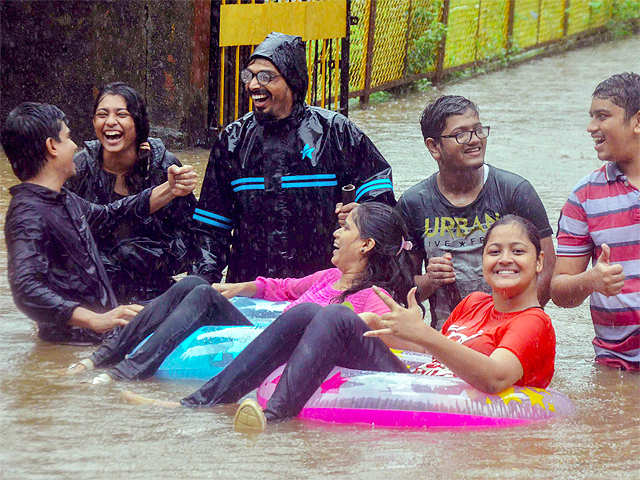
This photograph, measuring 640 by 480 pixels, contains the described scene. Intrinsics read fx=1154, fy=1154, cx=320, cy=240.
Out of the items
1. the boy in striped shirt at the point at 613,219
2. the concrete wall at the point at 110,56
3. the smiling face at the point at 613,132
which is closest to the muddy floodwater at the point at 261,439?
the boy in striped shirt at the point at 613,219

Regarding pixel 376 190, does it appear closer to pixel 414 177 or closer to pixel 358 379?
pixel 358 379

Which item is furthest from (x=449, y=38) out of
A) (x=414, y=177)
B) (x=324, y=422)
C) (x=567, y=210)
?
(x=324, y=422)

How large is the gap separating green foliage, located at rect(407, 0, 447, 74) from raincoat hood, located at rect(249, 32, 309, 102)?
11.3 m

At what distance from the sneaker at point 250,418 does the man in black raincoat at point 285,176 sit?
1.82 m

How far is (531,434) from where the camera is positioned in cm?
486

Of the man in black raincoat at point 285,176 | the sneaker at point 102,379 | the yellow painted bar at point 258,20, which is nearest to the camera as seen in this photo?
the sneaker at point 102,379

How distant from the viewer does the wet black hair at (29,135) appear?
6031 mm

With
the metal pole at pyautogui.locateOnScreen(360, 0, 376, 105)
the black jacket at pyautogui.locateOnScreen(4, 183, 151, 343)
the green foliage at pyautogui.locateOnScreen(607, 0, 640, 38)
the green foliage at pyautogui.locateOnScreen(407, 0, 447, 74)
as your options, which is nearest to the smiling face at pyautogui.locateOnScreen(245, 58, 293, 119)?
the black jacket at pyautogui.locateOnScreen(4, 183, 151, 343)

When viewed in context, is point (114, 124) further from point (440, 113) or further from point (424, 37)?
point (424, 37)

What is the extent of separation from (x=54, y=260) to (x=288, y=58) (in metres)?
1.69

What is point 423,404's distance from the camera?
16.1ft

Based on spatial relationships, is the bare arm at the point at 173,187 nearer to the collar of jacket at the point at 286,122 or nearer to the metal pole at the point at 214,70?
the collar of jacket at the point at 286,122

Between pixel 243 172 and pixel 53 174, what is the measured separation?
106 centimetres

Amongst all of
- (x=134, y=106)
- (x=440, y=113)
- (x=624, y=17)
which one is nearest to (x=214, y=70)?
(x=134, y=106)
